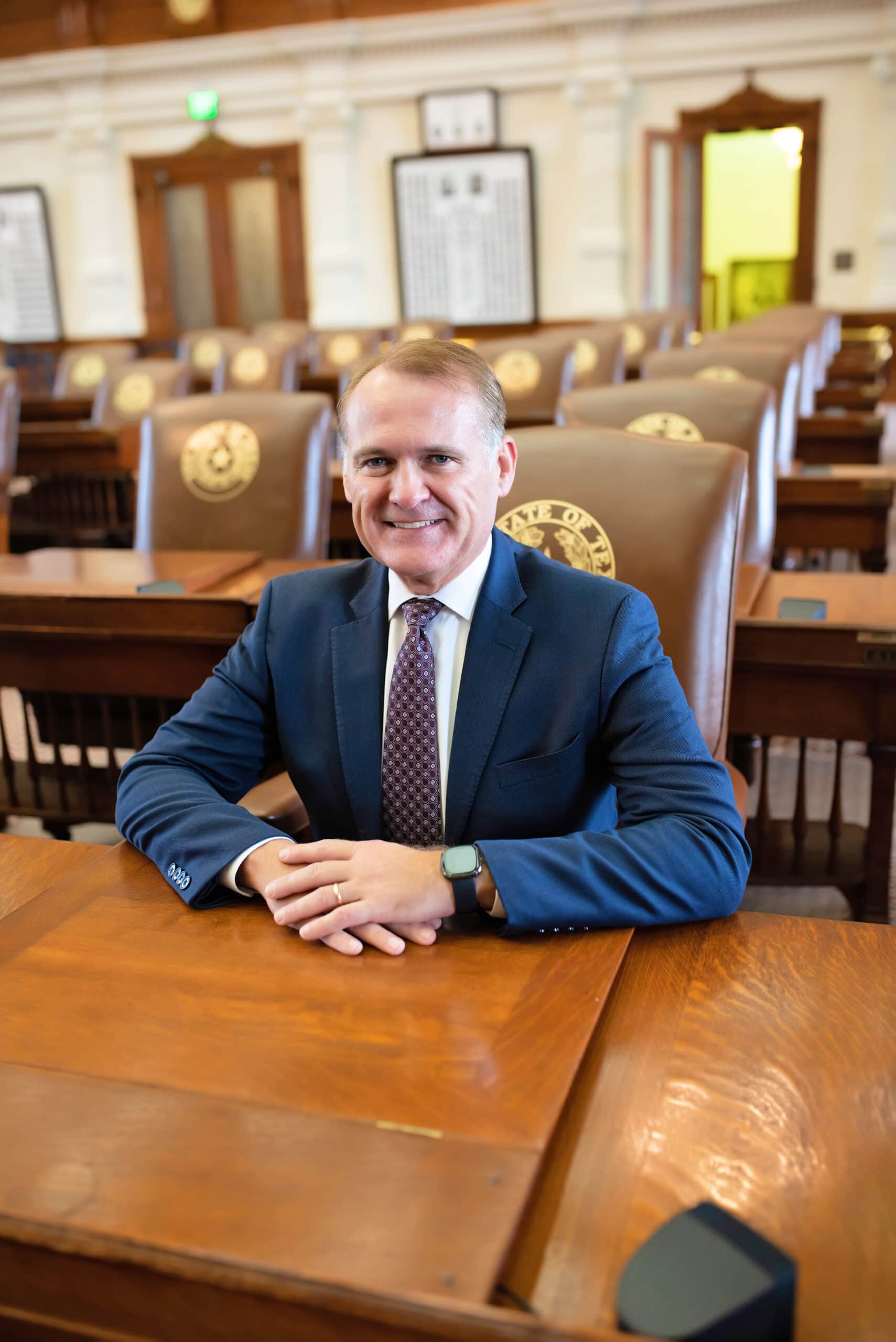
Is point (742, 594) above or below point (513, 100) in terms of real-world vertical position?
below

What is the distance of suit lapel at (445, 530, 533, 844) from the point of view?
3.98 ft

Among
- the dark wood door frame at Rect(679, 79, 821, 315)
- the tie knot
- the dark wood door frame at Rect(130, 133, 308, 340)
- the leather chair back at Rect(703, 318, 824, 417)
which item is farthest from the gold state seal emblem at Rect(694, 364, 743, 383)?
the dark wood door frame at Rect(130, 133, 308, 340)

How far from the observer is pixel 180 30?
999 cm

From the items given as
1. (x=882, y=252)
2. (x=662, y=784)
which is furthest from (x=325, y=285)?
(x=662, y=784)

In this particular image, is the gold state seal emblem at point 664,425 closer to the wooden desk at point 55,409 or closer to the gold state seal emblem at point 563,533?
the gold state seal emblem at point 563,533

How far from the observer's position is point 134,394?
5504mm

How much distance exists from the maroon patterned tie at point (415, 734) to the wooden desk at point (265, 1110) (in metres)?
0.31

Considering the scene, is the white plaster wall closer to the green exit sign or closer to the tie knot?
the green exit sign

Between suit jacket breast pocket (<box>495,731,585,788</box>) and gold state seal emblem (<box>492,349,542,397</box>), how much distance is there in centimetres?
353

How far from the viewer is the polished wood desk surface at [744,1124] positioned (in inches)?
23.6

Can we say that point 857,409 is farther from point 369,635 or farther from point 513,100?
point 513,100

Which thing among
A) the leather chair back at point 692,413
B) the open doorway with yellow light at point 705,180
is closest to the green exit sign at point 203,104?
the open doorway with yellow light at point 705,180

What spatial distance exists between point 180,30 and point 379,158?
2028 millimetres

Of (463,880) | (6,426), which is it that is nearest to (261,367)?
(6,426)
